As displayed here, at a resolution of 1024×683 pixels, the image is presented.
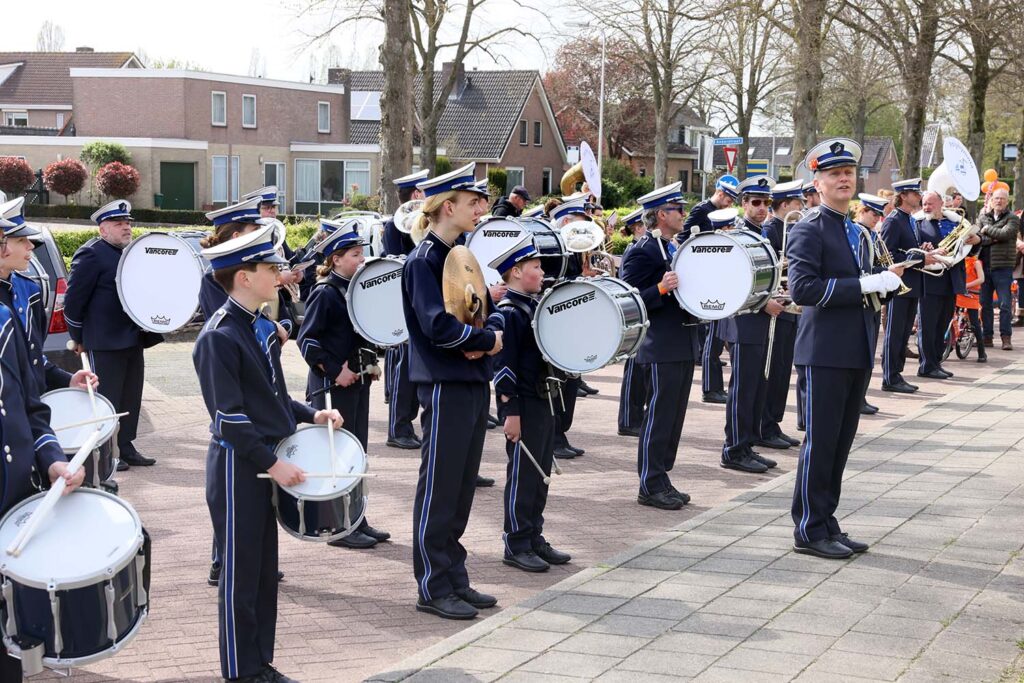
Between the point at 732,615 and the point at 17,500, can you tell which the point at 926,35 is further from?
the point at 17,500

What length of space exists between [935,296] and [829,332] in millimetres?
8517

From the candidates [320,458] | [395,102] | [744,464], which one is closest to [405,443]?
[744,464]

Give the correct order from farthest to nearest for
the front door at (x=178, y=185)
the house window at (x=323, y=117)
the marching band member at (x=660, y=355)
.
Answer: the house window at (x=323, y=117) < the front door at (x=178, y=185) < the marching band member at (x=660, y=355)

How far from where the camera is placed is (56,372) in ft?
18.4

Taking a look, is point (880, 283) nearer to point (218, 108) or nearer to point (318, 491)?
point (318, 491)

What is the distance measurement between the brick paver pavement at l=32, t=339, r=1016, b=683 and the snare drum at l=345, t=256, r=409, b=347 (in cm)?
120

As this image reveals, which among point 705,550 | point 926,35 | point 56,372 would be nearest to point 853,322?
point 705,550

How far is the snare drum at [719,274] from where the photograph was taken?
8242 mm

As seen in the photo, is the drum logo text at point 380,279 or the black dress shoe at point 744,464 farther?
the black dress shoe at point 744,464

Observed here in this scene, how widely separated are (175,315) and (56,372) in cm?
302

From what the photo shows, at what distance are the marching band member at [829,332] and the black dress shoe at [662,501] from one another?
1412mm

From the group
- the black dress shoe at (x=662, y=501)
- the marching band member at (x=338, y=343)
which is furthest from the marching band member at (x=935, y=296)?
the marching band member at (x=338, y=343)

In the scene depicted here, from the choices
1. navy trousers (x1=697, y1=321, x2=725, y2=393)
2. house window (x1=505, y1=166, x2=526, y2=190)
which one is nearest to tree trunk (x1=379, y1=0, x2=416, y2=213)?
navy trousers (x1=697, y1=321, x2=725, y2=393)

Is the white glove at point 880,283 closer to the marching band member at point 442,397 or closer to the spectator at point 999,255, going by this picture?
the marching band member at point 442,397
